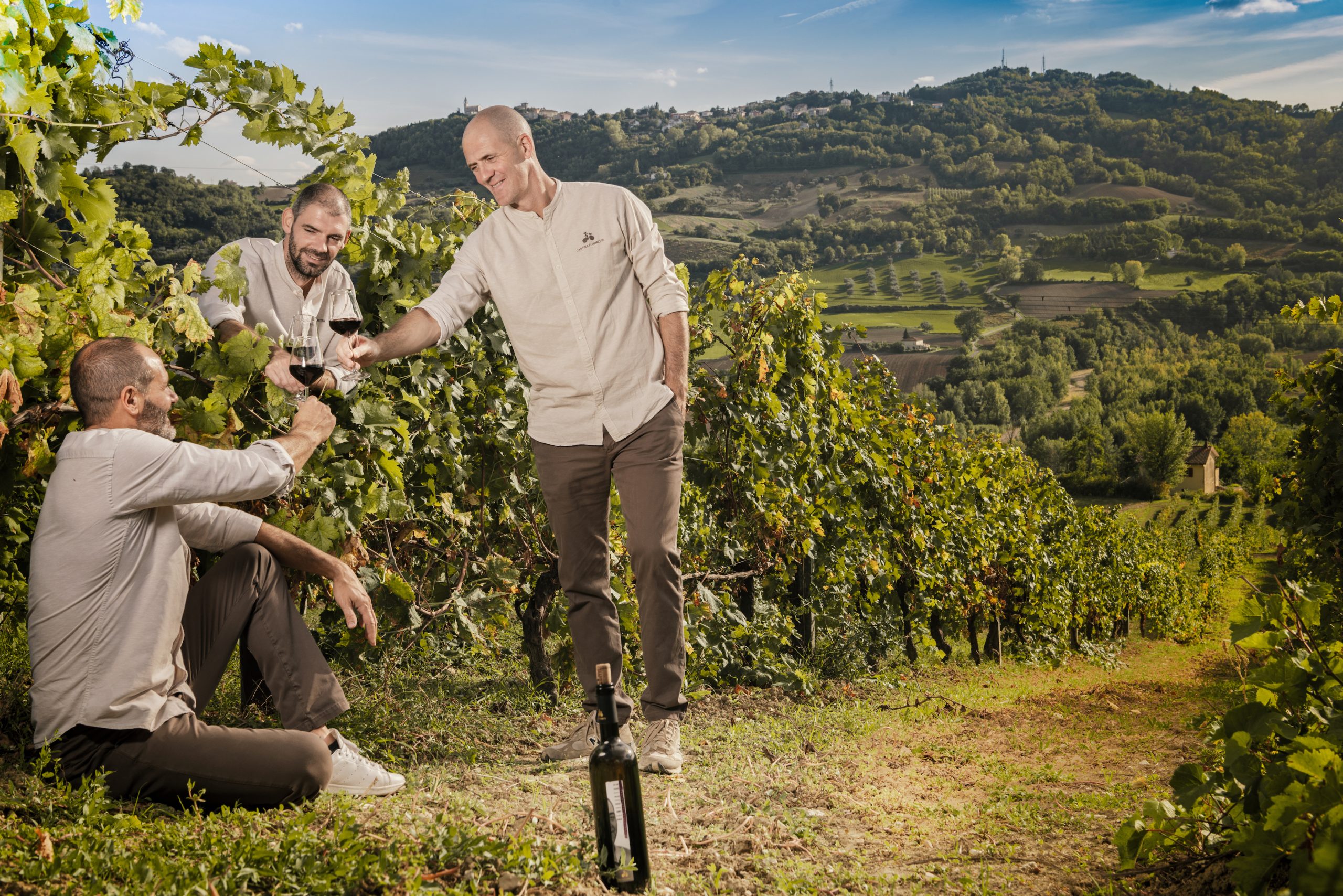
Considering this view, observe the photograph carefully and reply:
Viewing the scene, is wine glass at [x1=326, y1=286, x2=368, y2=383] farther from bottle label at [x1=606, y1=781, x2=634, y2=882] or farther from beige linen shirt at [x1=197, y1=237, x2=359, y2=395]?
bottle label at [x1=606, y1=781, x2=634, y2=882]

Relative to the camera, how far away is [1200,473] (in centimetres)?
6712

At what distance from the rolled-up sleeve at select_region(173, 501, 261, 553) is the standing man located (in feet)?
2.29

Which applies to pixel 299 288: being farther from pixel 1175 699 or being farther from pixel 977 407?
pixel 977 407

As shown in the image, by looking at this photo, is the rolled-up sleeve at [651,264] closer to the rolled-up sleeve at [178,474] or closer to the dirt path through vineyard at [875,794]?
the rolled-up sleeve at [178,474]

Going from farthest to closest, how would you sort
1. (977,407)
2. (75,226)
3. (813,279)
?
(977,407) → (813,279) → (75,226)

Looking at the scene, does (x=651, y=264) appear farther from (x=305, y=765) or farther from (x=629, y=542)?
(x=305, y=765)

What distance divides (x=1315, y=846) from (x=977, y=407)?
6908 cm

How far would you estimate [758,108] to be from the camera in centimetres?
11031

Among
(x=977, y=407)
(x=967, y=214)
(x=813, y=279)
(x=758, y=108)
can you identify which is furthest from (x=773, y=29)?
(x=813, y=279)

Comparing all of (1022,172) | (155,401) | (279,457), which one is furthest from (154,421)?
(1022,172)

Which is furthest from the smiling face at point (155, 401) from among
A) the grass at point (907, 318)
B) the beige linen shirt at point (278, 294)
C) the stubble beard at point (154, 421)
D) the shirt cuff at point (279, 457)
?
the grass at point (907, 318)

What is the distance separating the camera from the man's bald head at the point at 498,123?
2898mm

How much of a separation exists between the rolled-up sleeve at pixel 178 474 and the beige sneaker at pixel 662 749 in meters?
1.48

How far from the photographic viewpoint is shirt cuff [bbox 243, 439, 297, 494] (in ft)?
8.05
